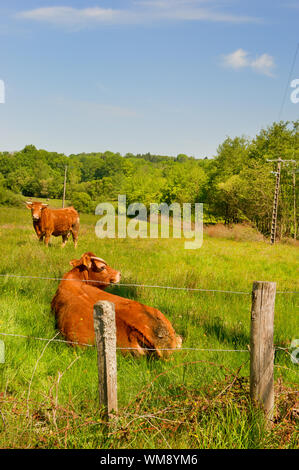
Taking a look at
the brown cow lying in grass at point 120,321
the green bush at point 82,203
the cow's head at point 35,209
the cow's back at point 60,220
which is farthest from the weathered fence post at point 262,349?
the green bush at point 82,203

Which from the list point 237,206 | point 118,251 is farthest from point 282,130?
point 118,251

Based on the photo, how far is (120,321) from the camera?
4680 millimetres

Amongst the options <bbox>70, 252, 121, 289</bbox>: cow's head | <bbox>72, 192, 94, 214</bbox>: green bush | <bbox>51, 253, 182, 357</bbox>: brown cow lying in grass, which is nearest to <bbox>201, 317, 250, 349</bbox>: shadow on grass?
<bbox>51, 253, 182, 357</bbox>: brown cow lying in grass

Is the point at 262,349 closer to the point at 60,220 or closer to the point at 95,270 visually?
the point at 95,270

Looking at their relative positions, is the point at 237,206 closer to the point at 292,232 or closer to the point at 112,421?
the point at 292,232

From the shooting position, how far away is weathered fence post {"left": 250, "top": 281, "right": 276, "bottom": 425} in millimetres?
3189

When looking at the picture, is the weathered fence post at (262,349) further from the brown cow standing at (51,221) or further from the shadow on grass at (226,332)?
the brown cow standing at (51,221)

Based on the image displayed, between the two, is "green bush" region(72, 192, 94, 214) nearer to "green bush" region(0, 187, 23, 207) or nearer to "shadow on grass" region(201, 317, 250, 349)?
"green bush" region(0, 187, 23, 207)

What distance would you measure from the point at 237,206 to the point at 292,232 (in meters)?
11.7

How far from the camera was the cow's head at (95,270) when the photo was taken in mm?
6324

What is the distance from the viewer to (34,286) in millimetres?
7777

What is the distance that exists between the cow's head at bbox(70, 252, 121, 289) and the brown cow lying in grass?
343 millimetres

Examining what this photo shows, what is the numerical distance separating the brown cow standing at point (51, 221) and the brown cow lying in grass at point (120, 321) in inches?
376

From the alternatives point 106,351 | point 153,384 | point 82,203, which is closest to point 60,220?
point 153,384
